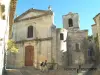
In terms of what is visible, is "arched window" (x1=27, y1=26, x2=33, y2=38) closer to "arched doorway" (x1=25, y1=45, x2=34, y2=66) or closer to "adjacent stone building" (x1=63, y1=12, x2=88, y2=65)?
"arched doorway" (x1=25, y1=45, x2=34, y2=66)

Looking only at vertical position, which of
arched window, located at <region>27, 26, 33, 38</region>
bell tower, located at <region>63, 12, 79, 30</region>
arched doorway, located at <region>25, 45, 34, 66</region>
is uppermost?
bell tower, located at <region>63, 12, 79, 30</region>

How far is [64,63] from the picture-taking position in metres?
23.5

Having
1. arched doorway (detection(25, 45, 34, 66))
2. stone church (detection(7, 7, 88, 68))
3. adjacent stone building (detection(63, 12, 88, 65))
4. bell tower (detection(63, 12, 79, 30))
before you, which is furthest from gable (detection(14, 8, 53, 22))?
bell tower (detection(63, 12, 79, 30))

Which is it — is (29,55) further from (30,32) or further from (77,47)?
(77,47)

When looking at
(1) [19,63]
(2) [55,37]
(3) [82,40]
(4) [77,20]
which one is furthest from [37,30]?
(4) [77,20]

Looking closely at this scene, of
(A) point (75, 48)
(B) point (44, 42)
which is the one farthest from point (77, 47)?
(B) point (44, 42)

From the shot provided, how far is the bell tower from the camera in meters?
31.4

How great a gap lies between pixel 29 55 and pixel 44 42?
8.78ft

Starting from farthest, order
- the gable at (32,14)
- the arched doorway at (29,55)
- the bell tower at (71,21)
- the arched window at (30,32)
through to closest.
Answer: the bell tower at (71,21), the arched window at (30,32), the gable at (32,14), the arched doorway at (29,55)

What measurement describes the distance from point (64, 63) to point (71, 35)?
18.1 ft

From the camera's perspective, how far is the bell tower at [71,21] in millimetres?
31416

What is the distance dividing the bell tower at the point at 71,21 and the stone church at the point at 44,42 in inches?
142

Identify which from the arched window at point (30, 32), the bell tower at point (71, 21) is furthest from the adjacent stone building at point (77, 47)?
the arched window at point (30, 32)

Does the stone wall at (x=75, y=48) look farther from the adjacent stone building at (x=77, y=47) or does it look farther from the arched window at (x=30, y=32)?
the arched window at (x=30, y=32)
